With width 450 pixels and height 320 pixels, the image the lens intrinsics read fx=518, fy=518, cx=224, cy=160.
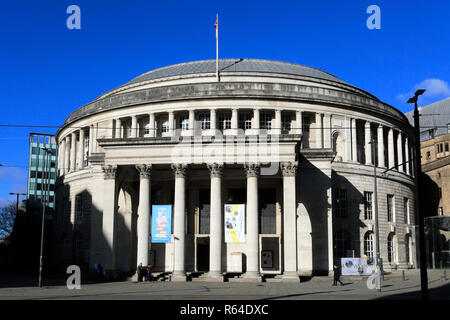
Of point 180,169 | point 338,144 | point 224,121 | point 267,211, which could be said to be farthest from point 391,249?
point 180,169

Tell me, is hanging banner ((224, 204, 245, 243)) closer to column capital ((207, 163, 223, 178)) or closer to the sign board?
column capital ((207, 163, 223, 178))

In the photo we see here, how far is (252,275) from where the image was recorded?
1620 inches

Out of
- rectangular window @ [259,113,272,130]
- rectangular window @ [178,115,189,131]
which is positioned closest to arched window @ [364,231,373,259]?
rectangular window @ [259,113,272,130]

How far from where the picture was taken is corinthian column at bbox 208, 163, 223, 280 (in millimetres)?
42188

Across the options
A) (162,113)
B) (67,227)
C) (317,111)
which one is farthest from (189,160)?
(67,227)

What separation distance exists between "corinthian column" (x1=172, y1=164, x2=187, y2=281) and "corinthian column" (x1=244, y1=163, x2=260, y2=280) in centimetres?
535

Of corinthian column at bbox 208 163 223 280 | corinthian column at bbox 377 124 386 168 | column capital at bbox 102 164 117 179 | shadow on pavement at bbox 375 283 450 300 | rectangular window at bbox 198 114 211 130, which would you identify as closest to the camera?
shadow on pavement at bbox 375 283 450 300

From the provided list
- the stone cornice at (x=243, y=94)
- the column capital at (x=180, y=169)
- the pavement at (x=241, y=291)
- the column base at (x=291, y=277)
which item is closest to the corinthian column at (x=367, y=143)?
the stone cornice at (x=243, y=94)

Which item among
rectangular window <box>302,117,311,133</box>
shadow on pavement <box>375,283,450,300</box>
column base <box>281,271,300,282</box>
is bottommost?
shadow on pavement <box>375,283,450,300</box>

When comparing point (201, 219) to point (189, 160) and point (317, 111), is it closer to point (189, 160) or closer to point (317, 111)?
point (189, 160)

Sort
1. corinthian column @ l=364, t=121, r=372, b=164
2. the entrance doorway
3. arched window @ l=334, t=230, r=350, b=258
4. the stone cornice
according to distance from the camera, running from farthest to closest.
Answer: corinthian column @ l=364, t=121, r=372, b=164, the stone cornice, arched window @ l=334, t=230, r=350, b=258, the entrance doorway

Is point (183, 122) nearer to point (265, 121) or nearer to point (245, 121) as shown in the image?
point (245, 121)

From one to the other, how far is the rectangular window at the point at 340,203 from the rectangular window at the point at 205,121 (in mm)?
15156

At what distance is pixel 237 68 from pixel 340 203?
20.1m
